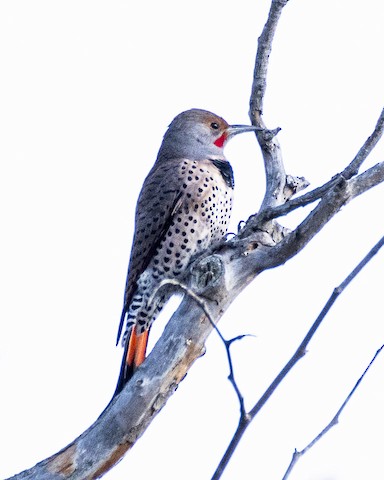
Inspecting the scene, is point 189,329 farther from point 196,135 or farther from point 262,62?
point 196,135

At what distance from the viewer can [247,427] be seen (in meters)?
2.55

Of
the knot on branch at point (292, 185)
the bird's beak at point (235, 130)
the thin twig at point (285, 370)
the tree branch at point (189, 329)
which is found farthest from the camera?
the bird's beak at point (235, 130)

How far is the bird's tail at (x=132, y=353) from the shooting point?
18.7ft

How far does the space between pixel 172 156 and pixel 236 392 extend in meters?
4.45

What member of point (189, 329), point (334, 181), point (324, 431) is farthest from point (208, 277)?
point (324, 431)

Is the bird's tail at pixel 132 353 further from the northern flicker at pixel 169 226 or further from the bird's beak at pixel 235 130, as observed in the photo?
the bird's beak at pixel 235 130

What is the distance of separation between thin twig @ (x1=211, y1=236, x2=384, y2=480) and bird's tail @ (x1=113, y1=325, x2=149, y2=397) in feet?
9.89

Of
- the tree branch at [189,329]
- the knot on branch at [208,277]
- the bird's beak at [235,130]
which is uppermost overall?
the bird's beak at [235,130]

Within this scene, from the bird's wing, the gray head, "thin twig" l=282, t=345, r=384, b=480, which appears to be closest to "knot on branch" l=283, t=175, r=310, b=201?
the bird's wing

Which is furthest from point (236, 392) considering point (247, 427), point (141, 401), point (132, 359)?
point (132, 359)

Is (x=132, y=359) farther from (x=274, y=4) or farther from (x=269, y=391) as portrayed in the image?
(x=269, y=391)

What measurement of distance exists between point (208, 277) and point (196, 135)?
241cm

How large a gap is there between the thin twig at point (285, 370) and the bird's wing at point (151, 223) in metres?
3.73

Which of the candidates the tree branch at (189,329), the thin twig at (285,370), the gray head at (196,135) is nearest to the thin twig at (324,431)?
the thin twig at (285,370)
